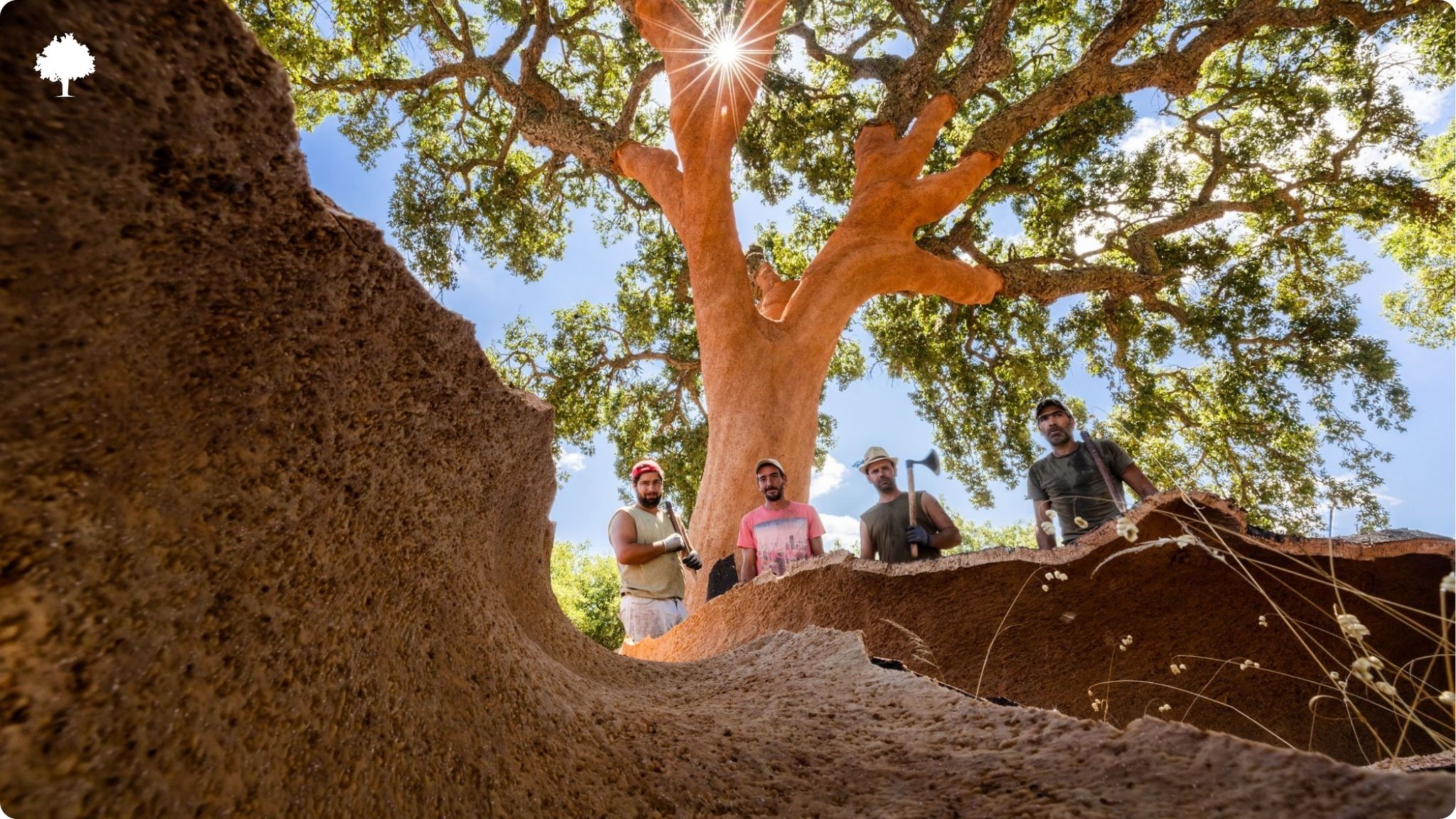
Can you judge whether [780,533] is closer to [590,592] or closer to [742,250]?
[742,250]

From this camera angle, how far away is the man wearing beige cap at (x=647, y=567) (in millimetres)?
4062

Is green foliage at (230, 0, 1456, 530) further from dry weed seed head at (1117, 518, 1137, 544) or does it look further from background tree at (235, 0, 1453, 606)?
dry weed seed head at (1117, 518, 1137, 544)

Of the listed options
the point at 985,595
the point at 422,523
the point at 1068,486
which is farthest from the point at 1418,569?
the point at 422,523

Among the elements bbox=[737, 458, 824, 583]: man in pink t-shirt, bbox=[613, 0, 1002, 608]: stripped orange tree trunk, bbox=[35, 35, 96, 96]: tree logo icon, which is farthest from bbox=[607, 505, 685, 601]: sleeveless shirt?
bbox=[35, 35, 96, 96]: tree logo icon

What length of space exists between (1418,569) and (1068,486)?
172cm

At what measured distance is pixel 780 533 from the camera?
4.08 m

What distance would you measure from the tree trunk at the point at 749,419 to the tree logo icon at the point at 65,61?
15.9ft

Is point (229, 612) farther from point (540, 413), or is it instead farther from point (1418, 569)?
point (1418, 569)

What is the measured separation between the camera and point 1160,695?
105 inches

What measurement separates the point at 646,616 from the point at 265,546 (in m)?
3.58

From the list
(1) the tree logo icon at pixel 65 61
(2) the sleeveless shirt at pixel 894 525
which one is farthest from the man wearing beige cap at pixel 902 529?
(1) the tree logo icon at pixel 65 61

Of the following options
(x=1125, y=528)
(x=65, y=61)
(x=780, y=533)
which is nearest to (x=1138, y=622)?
(x=1125, y=528)

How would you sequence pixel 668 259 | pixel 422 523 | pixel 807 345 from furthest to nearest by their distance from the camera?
pixel 668 259, pixel 807 345, pixel 422 523

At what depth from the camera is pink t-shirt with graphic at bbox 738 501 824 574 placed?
4031 mm
